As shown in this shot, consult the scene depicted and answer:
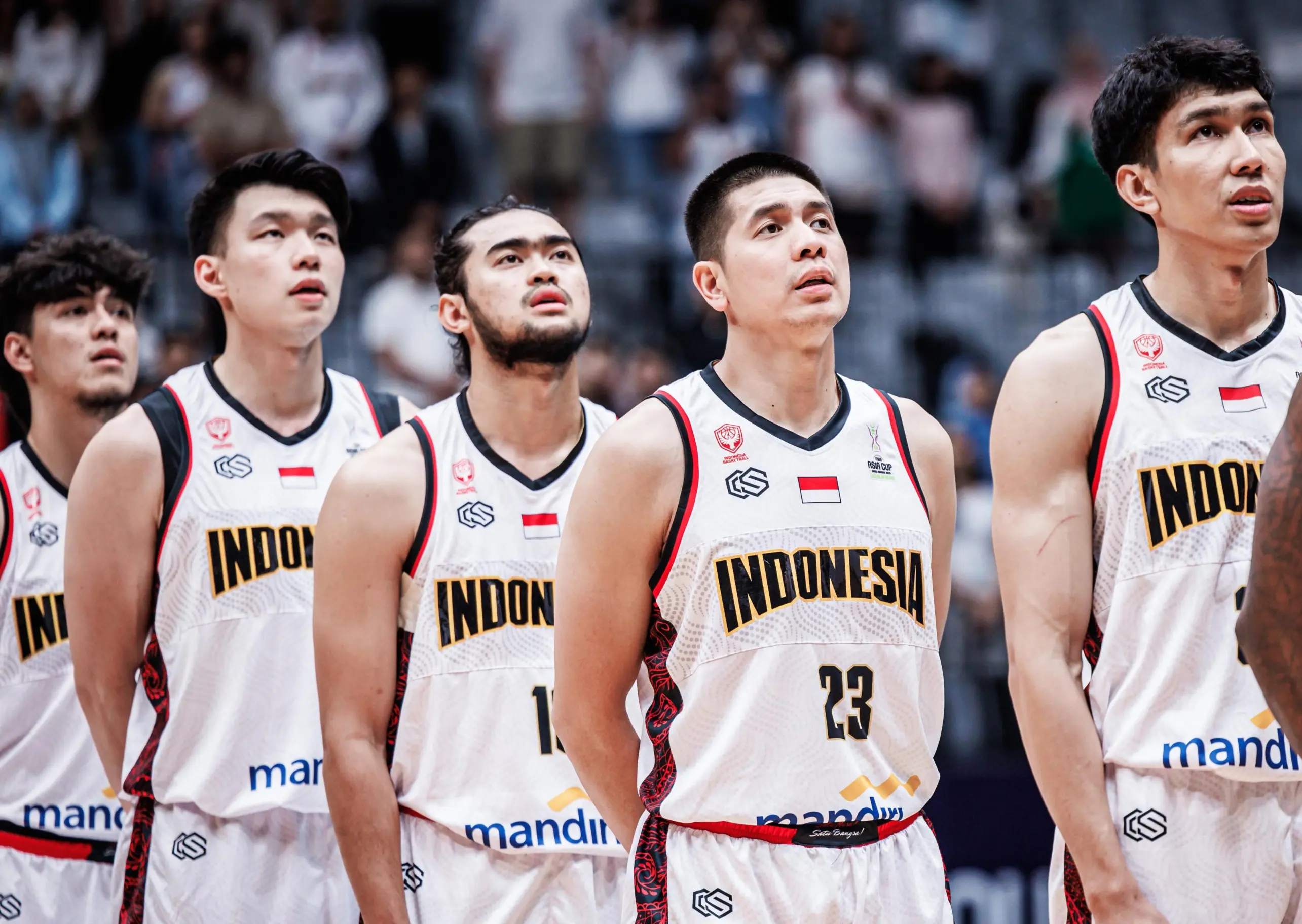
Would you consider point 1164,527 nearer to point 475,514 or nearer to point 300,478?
point 475,514

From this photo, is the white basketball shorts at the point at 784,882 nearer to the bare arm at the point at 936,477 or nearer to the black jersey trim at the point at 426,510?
the bare arm at the point at 936,477

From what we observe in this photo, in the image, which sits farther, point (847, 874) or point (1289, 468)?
point (847, 874)

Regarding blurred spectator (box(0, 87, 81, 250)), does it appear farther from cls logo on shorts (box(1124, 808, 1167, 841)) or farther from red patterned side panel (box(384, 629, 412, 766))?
cls logo on shorts (box(1124, 808, 1167, 841))

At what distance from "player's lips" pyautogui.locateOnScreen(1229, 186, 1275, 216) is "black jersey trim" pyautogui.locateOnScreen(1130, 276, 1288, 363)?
1.05 ft

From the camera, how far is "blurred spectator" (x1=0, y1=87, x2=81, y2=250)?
1162 centimetres

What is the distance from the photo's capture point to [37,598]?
595cm

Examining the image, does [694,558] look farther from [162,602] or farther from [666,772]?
[162,602]

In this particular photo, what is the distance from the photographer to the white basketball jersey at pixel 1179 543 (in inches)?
155

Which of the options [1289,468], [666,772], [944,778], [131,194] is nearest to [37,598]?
[666,772]

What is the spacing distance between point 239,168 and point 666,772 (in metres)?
2.79

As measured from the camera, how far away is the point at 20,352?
6.31m

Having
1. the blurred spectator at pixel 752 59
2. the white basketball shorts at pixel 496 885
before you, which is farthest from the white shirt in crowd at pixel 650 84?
the white basketball shorts at pixel 496 885

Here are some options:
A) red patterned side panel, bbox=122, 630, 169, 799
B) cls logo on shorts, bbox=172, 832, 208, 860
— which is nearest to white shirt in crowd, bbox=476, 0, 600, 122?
red patterned side panel, bbox=122, 630, 169, 799

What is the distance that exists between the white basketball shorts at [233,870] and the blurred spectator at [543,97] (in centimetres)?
876
